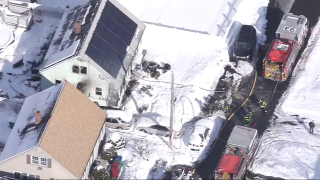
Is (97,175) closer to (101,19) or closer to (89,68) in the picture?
(89,68)

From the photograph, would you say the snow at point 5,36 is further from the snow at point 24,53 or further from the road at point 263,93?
the road at point 263,93

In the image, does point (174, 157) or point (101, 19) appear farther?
point (101, 19)

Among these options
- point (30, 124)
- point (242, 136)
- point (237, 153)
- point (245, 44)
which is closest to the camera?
point (30, 124)

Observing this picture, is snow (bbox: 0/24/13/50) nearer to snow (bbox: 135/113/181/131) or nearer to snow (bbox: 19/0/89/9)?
snow (bbox: 19/0/89/9)

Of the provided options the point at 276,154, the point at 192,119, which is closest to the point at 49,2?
the point at 192,119

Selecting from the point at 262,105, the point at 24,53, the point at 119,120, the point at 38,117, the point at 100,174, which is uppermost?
the point at 262,105

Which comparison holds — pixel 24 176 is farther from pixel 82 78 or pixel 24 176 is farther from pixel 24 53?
pixel 24 53

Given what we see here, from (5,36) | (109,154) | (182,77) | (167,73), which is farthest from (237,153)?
(5,36)
